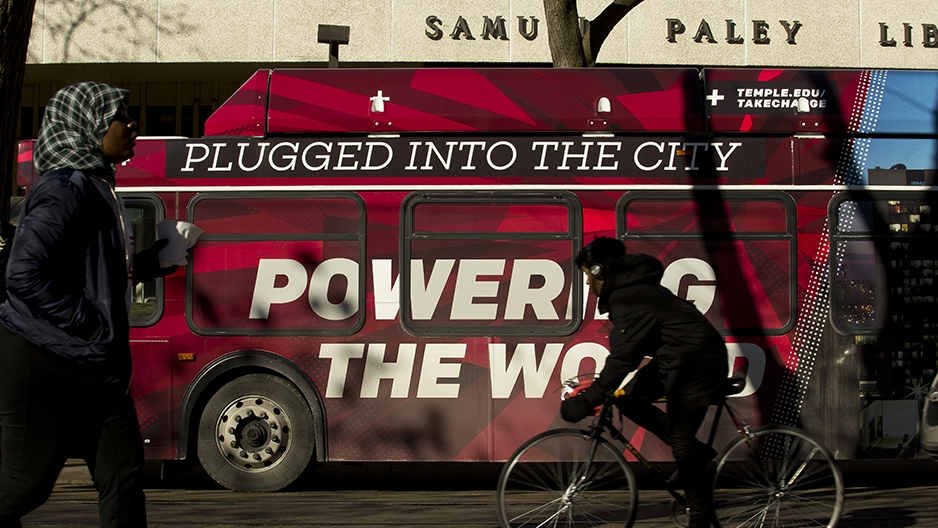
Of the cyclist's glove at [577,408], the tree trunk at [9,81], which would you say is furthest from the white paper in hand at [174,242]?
the tree trunk at [9,81]

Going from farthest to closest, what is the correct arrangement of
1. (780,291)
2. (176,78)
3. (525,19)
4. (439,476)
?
(176,78)
(525,19)
(439,476)
(780,291)

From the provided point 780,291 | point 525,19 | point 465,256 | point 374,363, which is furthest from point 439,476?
point 525,19

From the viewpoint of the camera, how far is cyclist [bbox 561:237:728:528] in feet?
15.8

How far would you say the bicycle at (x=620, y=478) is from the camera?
507 centimetres

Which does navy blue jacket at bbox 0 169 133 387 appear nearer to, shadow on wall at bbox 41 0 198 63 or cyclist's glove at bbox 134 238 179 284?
cyclist's glove at bbox 134 238 179 284

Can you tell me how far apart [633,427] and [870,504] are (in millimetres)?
1675

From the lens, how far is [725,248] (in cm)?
749

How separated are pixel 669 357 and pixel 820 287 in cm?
316

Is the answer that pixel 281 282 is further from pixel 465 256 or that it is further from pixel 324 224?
pixel 465 256

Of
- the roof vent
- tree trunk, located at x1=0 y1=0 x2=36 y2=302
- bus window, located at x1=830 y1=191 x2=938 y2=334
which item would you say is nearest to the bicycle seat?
bus window, located at x1=830 y1=191 x2=938 y2=334

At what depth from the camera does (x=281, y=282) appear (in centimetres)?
755

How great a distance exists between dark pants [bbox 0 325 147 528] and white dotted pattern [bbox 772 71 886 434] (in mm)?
5403

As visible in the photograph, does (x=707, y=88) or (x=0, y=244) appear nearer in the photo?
(x=0, y=244)

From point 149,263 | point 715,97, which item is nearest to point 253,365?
point 149,263
